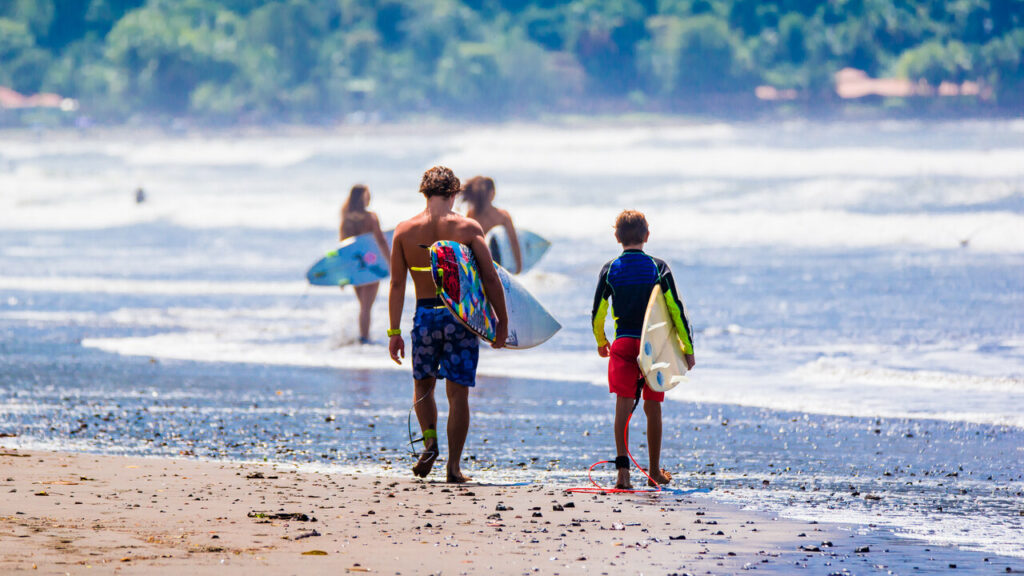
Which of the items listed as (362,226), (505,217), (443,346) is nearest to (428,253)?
(443,346)

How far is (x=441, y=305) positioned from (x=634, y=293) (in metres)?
0.80

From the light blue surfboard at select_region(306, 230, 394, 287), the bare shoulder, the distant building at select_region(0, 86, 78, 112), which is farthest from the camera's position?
the distant building at select_region(0, 86, 78, 112)

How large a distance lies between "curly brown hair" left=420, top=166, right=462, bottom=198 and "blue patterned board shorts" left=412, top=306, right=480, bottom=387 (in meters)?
0.48

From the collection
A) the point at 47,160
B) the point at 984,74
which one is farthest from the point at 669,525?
the point at 984,74

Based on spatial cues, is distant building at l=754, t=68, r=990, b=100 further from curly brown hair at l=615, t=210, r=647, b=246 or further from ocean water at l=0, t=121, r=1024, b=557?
curly brown hair at l=615, t=210, r=647, b=246

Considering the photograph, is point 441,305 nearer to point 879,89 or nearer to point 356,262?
point 356,262

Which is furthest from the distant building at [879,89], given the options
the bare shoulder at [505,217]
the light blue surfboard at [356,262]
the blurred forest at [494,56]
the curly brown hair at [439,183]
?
the curly brown hair at [439,183]

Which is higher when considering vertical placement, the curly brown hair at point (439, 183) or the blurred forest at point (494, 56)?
the blurred forest at point (494, 56)

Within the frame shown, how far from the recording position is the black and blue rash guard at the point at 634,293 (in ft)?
17.8

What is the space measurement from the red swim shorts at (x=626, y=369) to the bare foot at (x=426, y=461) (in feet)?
2.68

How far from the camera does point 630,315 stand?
5449 mm

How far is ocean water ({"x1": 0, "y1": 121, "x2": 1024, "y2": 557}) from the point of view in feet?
20.1

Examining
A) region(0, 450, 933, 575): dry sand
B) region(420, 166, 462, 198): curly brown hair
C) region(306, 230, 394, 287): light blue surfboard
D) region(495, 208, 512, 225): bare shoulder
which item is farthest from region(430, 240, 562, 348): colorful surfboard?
region(306, 230, 394, 287): light blue surfboard

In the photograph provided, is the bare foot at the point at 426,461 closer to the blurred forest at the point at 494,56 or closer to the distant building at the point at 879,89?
the blurred forest at the point at 494,56
